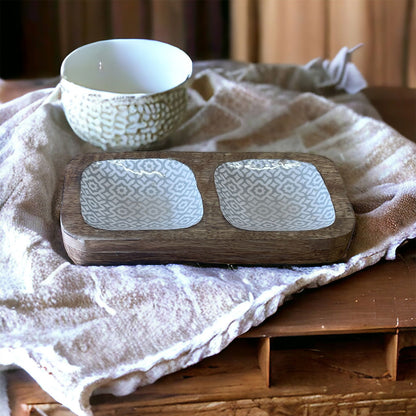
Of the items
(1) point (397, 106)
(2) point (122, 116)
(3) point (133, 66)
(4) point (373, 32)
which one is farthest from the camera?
(4) point (373, 32)

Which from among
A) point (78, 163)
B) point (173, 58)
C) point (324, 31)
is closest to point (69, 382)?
point (78, 163)

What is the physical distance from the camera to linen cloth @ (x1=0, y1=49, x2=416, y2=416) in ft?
1.76

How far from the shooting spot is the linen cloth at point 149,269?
54cm

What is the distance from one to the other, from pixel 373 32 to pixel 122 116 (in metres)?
0.68

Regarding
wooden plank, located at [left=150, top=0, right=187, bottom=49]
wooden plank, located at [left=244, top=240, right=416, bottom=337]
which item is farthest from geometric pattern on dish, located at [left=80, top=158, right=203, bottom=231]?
wooden plank, located at [left=150, top=0, right=187, bottom=49]

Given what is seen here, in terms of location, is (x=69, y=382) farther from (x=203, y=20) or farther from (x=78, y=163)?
(x=203, y=20)

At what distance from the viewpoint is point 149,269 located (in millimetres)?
586

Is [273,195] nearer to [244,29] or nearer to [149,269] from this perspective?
[149,269]

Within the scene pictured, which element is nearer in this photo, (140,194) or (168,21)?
(140,194)

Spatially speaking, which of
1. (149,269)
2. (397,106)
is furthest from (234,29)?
(149,269)

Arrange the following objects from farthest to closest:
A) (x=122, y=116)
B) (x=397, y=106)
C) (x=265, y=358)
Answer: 1. (x=397, y=106)
2. (x=122, y=116)
3. (x=265, y=358)

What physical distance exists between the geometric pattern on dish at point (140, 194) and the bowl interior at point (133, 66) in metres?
0.14

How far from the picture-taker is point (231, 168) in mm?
677

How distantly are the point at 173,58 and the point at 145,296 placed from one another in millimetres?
314
